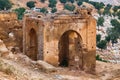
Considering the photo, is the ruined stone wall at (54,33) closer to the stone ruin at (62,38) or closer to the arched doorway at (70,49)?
the stone ruin at (62,38)

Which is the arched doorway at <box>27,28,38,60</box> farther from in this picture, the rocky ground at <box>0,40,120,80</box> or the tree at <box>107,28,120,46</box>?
the tree at <box>107,28,120,46</box>

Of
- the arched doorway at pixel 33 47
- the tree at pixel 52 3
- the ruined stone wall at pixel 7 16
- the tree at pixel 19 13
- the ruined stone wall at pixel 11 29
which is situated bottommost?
the arched doorway at pixel 33 47

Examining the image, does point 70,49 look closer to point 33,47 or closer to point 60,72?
point 33,47

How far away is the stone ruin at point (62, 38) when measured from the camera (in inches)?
1230

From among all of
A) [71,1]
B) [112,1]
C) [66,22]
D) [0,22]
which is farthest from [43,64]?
[112,1]

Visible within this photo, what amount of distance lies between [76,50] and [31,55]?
385 cm

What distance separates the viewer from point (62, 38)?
111ft

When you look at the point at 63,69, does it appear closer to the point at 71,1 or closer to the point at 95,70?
the point at 95,70

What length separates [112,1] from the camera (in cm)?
13288

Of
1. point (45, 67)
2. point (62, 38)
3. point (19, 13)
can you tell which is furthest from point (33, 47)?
point (19, 13)

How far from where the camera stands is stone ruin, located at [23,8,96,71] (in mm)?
31234

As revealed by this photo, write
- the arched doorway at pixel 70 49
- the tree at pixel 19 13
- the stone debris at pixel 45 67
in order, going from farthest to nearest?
the tree at pixel 19 13
the arched doorway at pixel 70 49
the stone debris at pixel 45 67

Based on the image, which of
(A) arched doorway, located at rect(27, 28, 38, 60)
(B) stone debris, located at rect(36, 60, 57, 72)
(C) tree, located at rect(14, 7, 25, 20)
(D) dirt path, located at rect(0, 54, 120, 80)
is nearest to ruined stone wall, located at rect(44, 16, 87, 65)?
(D) dirt path, located at rect(0, 54, 120, 80)

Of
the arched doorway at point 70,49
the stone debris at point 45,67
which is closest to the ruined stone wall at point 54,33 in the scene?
the arched doorway at point 70,49
